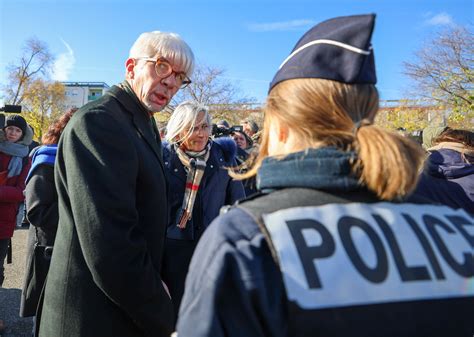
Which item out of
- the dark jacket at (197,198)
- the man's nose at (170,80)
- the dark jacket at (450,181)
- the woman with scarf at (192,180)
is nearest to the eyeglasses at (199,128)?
the woman with scarf at (192,180)

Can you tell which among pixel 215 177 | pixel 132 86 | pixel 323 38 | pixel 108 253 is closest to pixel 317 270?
pixel 323 38

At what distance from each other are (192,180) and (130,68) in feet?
3.72

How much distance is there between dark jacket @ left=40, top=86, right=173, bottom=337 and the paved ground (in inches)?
95.0

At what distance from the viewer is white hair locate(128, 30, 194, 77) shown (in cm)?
178

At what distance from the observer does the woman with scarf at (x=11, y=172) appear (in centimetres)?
366

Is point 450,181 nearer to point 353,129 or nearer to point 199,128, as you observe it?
point 199,128

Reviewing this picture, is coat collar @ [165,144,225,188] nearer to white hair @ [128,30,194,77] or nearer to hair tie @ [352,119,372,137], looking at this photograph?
white hair @ [128,30,194,77]

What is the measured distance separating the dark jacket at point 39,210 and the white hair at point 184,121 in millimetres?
889

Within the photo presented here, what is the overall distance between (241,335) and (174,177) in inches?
83.3

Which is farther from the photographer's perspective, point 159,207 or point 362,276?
point 159,207

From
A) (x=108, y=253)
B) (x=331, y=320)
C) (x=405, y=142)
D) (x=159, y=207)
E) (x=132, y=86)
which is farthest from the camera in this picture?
(x=132, y=86)

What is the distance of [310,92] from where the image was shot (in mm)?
971

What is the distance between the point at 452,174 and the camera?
2.62 m

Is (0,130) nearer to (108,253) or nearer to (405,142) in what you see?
(108,253)
